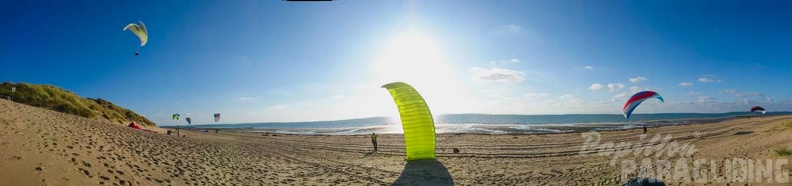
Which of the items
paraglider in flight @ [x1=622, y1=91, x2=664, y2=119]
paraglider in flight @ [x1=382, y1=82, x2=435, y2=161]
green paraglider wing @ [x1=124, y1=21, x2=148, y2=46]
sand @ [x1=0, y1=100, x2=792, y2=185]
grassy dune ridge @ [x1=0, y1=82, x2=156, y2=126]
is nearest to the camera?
sand @ [x1=0, y1=100, x2=792, y2=185]

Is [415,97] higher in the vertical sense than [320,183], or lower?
higher

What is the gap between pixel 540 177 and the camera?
11078 millimetres

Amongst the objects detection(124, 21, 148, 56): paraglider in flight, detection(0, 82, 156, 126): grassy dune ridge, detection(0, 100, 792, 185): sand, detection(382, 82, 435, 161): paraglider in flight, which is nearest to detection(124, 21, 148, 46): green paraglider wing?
detection(124, 21, 148, 56): paraglider in flight

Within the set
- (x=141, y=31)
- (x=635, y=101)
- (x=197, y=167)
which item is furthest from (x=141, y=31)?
(x=635, y=101)

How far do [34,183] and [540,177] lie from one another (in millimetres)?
11597

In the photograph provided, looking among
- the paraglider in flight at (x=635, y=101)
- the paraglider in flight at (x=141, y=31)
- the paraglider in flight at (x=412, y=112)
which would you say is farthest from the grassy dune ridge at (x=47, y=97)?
the paraglider in flight at (x=635, y=101)

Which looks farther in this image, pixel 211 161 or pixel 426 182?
pixel 211 161

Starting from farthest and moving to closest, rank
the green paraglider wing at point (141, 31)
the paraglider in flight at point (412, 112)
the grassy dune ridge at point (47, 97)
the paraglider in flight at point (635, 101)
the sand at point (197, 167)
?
1. the grassy dune ridge at point (47, 97)
2. the paraglider in flight at point (635, 101)
3. the paraglider in flight at point (412, 112)
4. the green paraglider wing at point (141, 31)
5. the sand at point (197, 167)

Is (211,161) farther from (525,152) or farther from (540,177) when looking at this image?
(525,152)

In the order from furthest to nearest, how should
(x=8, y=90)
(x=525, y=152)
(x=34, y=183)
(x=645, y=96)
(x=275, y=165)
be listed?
1. (x=8, y=90)
2. (x=525, y=152)
3. (x=645, y=96)
4. (x=275, y=165)
5. (x=34, y=183)

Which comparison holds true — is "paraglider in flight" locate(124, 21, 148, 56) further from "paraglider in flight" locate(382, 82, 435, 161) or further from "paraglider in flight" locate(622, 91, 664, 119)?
"paraglider in flight" locate(622, 91, 664, 119)

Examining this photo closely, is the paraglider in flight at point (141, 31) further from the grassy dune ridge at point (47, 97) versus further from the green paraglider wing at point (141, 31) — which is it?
the grassy dune ridge at point (47, 97)

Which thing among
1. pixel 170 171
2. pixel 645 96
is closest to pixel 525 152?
pixel 645 96

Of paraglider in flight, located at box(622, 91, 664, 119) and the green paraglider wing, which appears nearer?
the green paraglider wing
